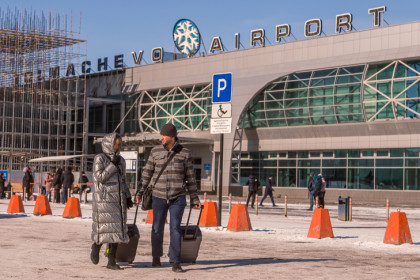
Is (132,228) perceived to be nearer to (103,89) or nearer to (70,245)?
(70,245)

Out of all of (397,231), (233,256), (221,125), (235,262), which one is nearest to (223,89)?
(221,125)

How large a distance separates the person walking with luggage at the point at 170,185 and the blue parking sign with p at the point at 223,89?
8112 mm

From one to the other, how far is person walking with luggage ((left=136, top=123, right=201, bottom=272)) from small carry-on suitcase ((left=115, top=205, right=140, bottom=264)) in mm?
289

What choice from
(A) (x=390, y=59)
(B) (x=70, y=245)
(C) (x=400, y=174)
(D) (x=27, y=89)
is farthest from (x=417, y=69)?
(B) (x=70, y=245)

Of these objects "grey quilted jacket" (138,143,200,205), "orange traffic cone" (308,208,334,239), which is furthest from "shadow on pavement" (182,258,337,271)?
"orange traffic cone" (308,208,334,239)

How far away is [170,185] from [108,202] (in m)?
0.87

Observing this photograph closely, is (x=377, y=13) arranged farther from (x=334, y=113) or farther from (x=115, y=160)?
(x=115, y=160)

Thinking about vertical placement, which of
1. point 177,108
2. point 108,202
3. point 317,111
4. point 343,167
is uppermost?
point 177,108

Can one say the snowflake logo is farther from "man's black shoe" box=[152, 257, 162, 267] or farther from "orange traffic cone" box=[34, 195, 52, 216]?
"man's black shoe" box=[152, 257, 162, 267]

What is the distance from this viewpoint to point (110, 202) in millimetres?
9984

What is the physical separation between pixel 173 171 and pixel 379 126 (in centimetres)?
4211

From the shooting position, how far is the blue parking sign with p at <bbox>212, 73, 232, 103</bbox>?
60.3 feet

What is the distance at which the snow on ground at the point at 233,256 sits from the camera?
9.84 m

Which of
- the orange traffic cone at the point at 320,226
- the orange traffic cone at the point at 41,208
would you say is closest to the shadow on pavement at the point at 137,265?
the orange traffic cone at the point at 320,226
